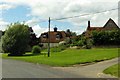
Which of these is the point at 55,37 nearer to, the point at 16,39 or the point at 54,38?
the point at 54,38

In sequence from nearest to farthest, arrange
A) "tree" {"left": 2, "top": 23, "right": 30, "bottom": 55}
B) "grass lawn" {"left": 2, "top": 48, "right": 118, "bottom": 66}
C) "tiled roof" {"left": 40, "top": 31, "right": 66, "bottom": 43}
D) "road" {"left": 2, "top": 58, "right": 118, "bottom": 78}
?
1. "road" {"left": 2, "top": 58, "right": 118, "bottom": 78}
2. "grass lawn" {"left": 2, "top": 48, "right": 118, "bottom": 66}
3. "tree" {"left": 2, "top": 23, "right": 30, "bottom": 55}
4. "tiled roof" {"left": 40, "top": 31, "right": 66, "bottom": 43}

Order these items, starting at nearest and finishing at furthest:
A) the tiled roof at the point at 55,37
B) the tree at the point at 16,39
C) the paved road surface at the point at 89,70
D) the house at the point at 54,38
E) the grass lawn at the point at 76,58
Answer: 1. the paved road surface at the point at 89,70
2. the grass lawn at the point at 76,58
3. the tree at the point at 16,39
4. the house at the point at 54,38
5. the tiled roof at the point at 55,37

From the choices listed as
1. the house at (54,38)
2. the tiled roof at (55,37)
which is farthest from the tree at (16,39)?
the tiled roof at (55,37)

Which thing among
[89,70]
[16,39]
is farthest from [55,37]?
[89,70]

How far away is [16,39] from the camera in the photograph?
82.1 metres

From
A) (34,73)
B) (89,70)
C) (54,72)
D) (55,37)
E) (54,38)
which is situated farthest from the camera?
(55,37)

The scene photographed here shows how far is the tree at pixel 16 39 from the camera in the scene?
8094 cm

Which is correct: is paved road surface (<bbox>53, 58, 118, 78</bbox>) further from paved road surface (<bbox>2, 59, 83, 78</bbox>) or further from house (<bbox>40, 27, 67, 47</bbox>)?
house (<bbox>40, 27, 67, 47</bbox>)

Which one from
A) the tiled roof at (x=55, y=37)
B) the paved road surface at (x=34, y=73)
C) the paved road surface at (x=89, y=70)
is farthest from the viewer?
the tiled roof at (x=55, y=37)

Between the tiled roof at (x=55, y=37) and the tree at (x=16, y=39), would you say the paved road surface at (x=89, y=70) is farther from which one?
the tiled roof at (x=55, y=37)

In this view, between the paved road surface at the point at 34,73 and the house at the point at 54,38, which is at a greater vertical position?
the house at the point at 54,38

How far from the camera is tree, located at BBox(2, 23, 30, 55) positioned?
8094 centimetres

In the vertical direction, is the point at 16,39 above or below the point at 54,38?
below

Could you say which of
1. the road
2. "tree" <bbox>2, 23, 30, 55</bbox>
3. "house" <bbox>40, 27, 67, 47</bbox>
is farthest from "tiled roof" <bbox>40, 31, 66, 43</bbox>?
the road
